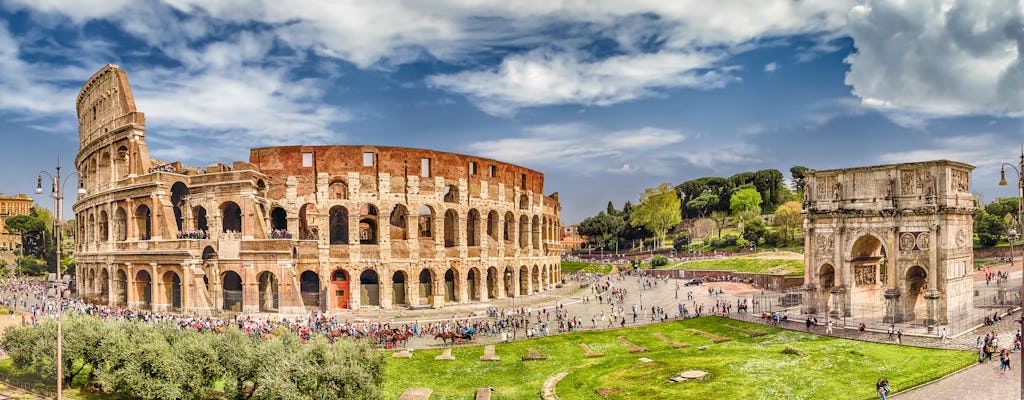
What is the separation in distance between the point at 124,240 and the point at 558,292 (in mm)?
38829

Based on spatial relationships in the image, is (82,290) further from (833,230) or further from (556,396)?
(833,230)

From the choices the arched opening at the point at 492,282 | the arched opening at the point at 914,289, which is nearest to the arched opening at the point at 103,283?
the arched opening at the point at 492,282

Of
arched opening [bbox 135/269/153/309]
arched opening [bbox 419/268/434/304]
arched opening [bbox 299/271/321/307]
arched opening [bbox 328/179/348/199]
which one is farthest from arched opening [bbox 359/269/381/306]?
arched opening [bbox 135/269/153/309]

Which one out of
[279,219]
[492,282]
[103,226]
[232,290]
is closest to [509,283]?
[492,282]

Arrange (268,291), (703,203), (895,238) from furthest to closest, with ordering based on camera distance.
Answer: (703,203) → (268,291) → (895,238)

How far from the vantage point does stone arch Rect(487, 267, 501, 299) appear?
58375 mm

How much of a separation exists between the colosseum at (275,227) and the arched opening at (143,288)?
0.27 feet

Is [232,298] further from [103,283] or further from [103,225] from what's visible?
[103,225]

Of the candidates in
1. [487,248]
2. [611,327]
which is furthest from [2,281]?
[611,327]

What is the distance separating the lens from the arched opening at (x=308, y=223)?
172ft

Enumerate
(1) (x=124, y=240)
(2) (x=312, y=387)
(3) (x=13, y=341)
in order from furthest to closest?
(1) (x=124, y=240) < (3) (x=13, y=341) < (2) (x=312, y=387)

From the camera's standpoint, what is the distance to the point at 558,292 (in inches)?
2603

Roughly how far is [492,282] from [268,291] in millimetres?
19547

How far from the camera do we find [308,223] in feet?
174
